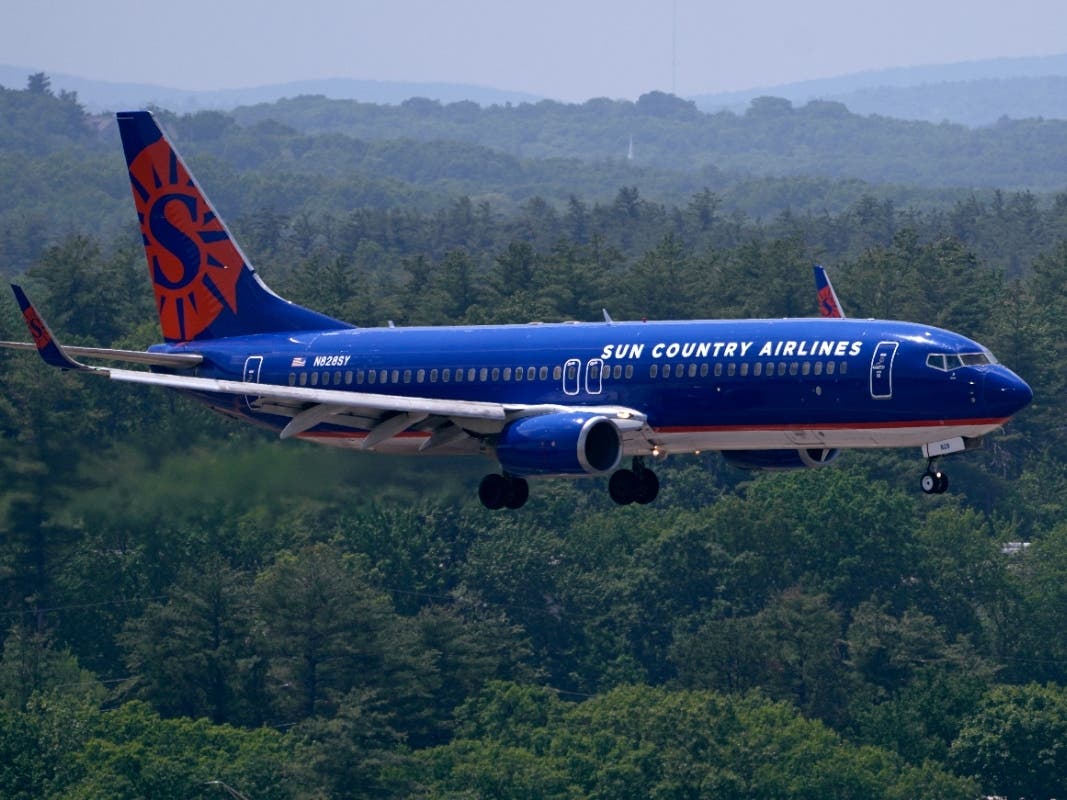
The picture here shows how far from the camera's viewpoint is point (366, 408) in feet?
264

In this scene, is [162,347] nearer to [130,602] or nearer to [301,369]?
[301,369]

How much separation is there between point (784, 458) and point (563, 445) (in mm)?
8754

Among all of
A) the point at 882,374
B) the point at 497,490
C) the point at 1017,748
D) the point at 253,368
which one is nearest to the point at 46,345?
the point at 253,368

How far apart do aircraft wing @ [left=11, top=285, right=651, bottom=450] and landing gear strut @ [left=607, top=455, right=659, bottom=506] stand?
153 inches

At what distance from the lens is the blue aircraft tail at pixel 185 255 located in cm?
9269

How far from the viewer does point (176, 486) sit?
108 m

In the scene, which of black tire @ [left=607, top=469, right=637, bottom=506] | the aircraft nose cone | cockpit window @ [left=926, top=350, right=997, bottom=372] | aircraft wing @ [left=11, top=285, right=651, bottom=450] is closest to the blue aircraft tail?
aircraft wing @ [left=11, top=285, right=651, bottom=450]

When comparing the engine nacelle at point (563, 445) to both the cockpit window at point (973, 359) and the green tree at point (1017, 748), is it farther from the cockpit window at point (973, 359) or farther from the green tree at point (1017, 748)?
the green tree at point (1017, 748)

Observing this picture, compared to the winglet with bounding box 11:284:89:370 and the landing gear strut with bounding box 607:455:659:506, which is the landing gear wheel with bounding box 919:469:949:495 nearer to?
the landing gear strut with bounding box 607:455:659:506

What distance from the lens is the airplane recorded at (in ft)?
249

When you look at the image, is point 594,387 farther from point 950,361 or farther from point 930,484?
point 950,361

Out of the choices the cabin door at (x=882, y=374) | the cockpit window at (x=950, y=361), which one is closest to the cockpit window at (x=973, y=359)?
the cockpit window at (x=950, y=361)

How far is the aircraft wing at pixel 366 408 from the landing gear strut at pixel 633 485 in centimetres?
389

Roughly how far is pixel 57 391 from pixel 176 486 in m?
68.0
